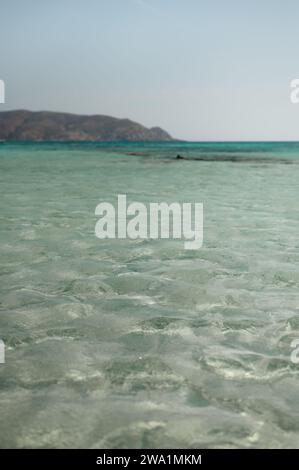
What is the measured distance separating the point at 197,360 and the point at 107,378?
2.49 feet

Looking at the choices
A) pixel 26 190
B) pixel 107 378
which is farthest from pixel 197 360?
pixel 26 190

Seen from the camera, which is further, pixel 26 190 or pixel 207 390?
pixel 26 190

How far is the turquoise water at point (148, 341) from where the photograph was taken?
8.53 ft

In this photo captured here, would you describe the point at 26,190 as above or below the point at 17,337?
above

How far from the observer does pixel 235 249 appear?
6.94 meters

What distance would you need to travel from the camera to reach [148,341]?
3732 millimetres

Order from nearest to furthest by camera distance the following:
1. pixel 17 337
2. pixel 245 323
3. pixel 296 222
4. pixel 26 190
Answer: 1. pixel 17 337
2. pixel 245 323
3. pixel 296 222
4. pixel 26 190

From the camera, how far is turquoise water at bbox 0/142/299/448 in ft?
8.53
